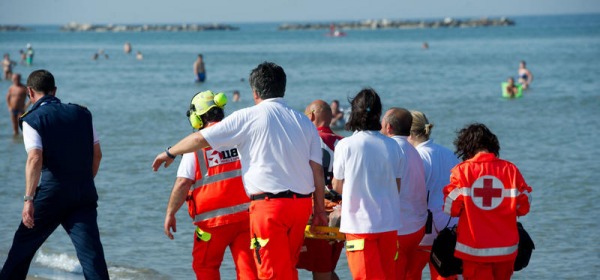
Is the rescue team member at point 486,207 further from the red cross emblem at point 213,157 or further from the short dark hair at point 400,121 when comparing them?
the red cross emblem at point 213,157

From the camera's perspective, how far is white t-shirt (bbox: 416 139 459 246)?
21.0ft

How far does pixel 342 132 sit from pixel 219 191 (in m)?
16.0

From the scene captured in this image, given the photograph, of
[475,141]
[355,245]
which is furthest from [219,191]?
[475,141]

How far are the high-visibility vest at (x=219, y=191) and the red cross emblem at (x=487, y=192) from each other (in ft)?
4.78

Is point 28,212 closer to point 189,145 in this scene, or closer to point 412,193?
point 189,145

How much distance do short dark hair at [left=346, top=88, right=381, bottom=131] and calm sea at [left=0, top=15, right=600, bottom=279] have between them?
13.4 feet

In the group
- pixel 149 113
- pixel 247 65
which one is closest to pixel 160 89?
pixel 149 113

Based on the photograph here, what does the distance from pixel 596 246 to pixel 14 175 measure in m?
10.1

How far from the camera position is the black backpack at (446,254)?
5953 millimetres

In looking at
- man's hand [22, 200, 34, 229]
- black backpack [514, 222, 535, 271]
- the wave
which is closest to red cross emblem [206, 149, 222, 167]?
man's hand [22, 200, 34, 229]

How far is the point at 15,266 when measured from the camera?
6188 millimetres

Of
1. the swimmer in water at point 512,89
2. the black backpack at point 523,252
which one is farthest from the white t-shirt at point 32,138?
the swimmer in water at point 512,89

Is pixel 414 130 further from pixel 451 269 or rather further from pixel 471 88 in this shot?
pixel 471 88

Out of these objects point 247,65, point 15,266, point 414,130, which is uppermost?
point 414,130
